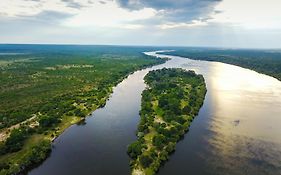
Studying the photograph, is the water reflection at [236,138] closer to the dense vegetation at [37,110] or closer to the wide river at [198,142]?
the wide river at [198,142]

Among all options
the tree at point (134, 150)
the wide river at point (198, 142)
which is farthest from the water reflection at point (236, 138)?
the tree at point (134, 150)

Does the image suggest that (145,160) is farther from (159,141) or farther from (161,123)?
(161,123)

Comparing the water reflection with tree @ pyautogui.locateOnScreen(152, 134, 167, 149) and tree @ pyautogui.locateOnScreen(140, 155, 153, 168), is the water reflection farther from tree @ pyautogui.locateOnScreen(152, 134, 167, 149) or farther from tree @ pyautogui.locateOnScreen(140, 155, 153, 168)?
tree @ pyautogui.locateOnScreen(152, 134, 167, 149)

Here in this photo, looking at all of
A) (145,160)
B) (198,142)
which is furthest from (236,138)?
(145,160)

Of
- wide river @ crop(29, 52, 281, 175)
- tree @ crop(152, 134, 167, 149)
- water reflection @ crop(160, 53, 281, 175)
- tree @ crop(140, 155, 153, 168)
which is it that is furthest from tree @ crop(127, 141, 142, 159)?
water reflection @ crop(160, 53, 281, 175)

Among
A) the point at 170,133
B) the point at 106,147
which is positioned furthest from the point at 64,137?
the point at 170,133

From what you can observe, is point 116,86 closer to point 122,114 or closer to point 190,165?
point 122,114
